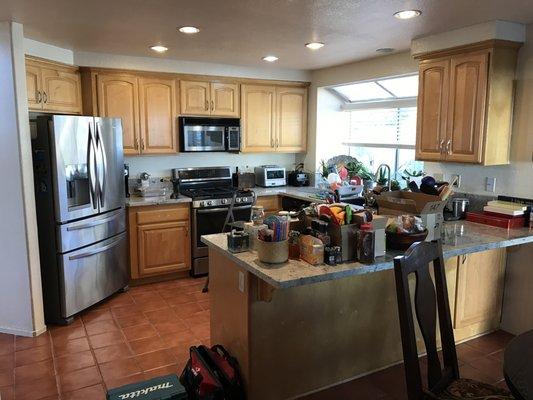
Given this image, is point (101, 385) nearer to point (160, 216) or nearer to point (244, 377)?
point (244, 377)

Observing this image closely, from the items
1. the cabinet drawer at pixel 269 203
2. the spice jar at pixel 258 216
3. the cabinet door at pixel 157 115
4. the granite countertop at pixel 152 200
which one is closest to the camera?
the spice jar at pixel 258 216

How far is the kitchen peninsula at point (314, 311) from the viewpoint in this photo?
230 cm

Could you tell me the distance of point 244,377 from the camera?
8.00ft

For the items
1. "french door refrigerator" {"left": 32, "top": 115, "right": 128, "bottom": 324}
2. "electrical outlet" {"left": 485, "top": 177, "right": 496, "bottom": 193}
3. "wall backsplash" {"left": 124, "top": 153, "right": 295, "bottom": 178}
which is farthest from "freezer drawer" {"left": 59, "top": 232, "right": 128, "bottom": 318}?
"electrical outlet" {"left": 485, "top": 177, "right": 496, "bottom": 193}

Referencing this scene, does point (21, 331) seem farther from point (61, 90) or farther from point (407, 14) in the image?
point (407, 14)

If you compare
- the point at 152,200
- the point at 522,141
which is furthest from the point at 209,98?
the point at 522,141

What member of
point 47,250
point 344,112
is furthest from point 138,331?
point 344,112

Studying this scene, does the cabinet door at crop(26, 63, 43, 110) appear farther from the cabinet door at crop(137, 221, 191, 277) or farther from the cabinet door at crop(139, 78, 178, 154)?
the cabinet door at crop(137, 221, 191, 277)

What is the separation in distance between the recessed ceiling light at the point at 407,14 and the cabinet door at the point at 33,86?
9.41 feet

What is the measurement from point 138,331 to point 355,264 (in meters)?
2.04

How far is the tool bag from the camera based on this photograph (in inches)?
89.5

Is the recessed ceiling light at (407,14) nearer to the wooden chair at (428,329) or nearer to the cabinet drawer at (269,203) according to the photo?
the wooden chair at (428,329)

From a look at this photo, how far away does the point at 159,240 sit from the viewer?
444 centimetres

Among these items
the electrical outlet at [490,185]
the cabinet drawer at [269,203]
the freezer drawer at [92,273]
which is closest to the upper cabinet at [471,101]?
the electrical outlet at [490,185]
